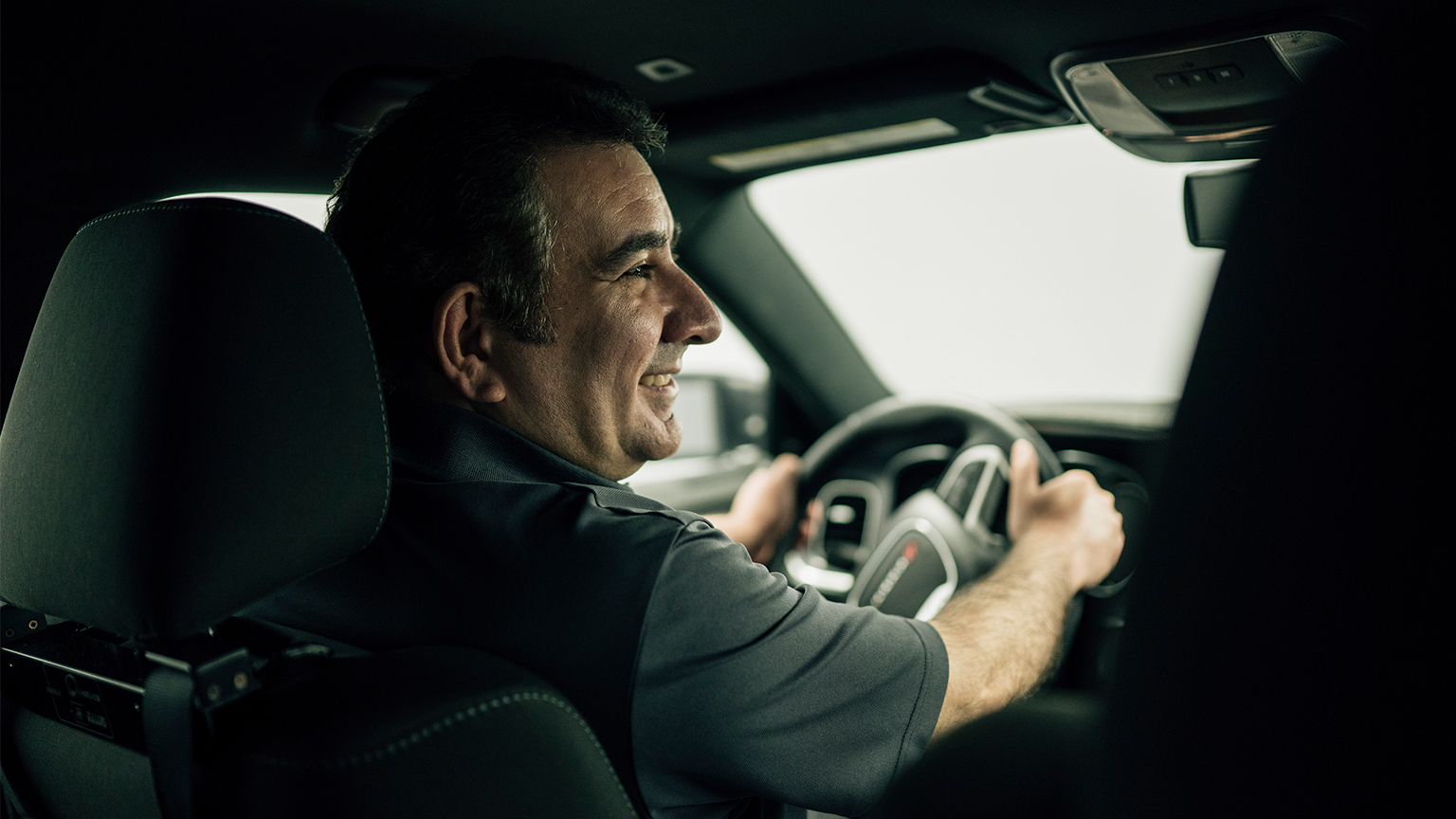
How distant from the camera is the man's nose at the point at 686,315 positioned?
1.54 m

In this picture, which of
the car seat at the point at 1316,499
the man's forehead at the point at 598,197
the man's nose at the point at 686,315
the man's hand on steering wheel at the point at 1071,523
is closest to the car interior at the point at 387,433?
the car seat at the point at 1316,499

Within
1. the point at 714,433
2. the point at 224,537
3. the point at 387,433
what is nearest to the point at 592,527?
the point at 387,433

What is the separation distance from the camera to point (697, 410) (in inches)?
128

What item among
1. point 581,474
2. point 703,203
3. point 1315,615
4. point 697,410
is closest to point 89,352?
point 581,474

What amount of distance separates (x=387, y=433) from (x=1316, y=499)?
799 mm

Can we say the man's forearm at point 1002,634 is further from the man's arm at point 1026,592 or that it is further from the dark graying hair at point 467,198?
the dark graying hair at point 467,198

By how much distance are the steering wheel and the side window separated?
59 cm

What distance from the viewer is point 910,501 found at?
7.14 ft

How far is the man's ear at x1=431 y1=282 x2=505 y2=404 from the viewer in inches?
54.2

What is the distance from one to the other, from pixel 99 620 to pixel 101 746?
0.19 meters

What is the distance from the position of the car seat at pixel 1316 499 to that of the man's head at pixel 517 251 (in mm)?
985

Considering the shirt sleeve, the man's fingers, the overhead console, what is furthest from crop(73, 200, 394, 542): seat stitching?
the man's fingers

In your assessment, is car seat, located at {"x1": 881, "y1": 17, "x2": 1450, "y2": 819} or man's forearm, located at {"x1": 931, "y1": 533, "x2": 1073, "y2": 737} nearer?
car seat, located at {"x1": 881, "y1": 17, "x2": 1450, "y2": 819}

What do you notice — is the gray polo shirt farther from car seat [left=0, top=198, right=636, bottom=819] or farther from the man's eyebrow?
the man's eyebrow
